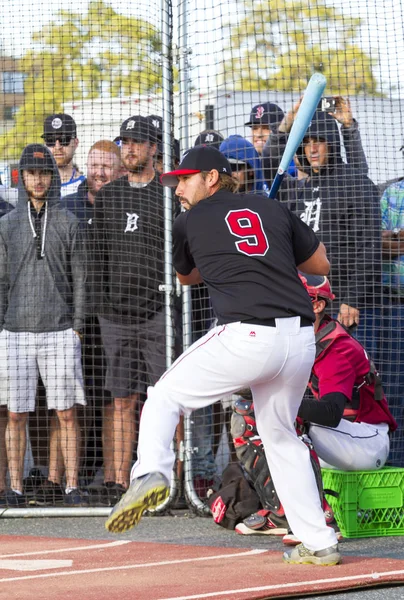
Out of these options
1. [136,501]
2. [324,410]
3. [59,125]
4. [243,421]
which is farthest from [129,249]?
[136,501]

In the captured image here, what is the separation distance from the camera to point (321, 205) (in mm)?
7578

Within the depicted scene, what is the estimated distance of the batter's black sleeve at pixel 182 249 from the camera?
512cm

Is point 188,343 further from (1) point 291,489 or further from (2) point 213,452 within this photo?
(1) point 291,489

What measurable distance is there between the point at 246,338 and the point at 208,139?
127 inches

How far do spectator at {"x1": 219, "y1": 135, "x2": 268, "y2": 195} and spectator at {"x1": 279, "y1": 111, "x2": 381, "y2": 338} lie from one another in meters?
0.19

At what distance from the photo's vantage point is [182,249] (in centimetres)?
517

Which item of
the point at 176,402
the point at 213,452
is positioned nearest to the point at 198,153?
the point at 176,402

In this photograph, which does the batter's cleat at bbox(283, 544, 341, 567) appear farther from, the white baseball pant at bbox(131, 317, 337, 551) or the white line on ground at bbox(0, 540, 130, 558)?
the white line on ground at bbox(0, 540, 130, 558)

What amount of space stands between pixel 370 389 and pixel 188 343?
1.59 metres

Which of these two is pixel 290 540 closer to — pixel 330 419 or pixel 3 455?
pixel 330 419

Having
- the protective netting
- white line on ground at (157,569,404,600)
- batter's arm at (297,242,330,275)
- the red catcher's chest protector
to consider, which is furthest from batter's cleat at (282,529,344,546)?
the protective netting

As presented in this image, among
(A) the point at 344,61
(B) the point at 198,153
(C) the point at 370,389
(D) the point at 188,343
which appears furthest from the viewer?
(A) the point at 344,61

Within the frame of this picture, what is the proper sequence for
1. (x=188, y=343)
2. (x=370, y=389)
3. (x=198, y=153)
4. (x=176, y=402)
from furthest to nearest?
(x=188, y=343), (x=370, y=389), (x=198, y=153), (x=176, y=402)

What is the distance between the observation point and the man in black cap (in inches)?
313
